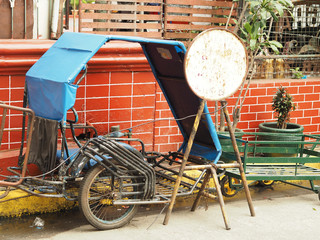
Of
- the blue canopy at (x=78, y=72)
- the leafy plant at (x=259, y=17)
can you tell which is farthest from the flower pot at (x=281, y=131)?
the blue canopy at (x=78, y=72)

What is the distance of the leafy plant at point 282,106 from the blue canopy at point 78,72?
2.19m

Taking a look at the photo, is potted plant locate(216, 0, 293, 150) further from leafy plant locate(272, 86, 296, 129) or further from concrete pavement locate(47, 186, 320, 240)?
concrete pavement locate(47, 186, 320, 240)

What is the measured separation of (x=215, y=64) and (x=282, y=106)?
114 inches

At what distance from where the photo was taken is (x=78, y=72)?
5184mm

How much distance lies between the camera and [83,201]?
5254mm

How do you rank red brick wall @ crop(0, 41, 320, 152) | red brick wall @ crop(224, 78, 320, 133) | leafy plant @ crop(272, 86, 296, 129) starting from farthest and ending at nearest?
red brick wall @ crop(224, 78, 320, 133)
leafy plant @ crop(272, 86, 296, 129)
red brick wall @ crop(0, 41, 320, 152)

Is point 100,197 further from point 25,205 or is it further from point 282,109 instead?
point 282,109

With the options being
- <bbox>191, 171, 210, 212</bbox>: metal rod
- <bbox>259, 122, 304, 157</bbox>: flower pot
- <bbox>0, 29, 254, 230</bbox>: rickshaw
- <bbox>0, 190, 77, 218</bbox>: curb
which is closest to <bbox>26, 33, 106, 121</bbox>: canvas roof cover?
<bbox>0, 29, 254, 230</bbox>: rickshaw

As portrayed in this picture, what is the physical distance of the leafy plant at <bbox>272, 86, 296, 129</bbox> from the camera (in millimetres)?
7977

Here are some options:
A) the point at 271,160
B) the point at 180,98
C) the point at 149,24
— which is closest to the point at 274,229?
the point at 271,160

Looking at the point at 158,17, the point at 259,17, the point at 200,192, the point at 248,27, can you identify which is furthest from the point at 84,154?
the point at 259,17

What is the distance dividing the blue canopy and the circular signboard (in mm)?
246

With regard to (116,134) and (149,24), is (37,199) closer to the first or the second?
(116,134)

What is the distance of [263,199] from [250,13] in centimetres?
278
